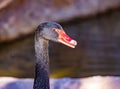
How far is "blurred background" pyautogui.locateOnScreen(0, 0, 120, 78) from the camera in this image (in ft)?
13.8

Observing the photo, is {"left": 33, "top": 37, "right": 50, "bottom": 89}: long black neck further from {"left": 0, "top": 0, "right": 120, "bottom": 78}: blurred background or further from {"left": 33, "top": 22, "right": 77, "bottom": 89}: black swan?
{"left": 0, "top": 0, "right": 120, "bottom": 78}: blurred background

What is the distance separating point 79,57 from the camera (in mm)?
4406

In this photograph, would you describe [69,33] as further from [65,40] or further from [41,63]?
[65,40]

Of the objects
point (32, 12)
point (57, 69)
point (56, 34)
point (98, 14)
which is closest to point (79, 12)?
point (98, 14)

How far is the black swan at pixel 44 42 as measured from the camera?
228cm

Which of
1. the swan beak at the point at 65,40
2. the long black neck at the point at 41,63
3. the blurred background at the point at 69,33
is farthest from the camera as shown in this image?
the blurred background at the point at 69,33

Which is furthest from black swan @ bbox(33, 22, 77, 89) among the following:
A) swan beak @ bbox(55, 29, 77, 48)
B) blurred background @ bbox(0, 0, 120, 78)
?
blurred background @ bbox(0, 0, 120, 78)

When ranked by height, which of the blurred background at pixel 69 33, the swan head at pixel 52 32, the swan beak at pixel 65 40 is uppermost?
the blurred background at pixel 69 33

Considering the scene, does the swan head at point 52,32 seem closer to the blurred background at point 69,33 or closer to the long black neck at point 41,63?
the long black neck at point 41,63

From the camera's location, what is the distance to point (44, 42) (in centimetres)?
236

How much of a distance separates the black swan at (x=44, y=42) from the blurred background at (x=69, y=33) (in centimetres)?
155

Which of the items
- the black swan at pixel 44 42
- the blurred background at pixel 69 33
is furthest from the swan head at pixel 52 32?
the blurred background at pixel 69 33

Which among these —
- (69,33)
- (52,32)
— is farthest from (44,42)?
(69,33)

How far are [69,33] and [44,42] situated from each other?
8.26 ft
